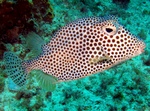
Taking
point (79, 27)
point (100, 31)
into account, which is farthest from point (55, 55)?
point (100, 31)

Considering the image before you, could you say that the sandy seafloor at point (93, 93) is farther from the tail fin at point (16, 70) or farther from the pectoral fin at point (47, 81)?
the pectoral fin at point (47, 81)

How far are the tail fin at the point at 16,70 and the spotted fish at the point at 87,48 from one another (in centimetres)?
35

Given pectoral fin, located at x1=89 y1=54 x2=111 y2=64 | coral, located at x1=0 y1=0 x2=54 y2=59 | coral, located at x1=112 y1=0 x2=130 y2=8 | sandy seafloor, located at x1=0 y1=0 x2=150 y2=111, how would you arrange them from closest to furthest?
pectoral fin, located at x1=89 y1=54 x2=111 y2=64 → sandy seafloor, located at x1=0 y1=0 x2=150 y2=111 → coral, located at x1=0 y1=0 x2=54 y2=59 → coral, located at x1=112 y1=0 x2=130 y2=8

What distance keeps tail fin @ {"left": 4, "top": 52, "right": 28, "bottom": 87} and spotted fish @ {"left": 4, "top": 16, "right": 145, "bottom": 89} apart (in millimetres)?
351

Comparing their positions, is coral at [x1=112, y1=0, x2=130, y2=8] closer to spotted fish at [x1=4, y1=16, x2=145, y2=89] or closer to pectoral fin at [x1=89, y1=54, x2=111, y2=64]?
spotted fish at [x1=4, y1=16, x2=145, y2=89]

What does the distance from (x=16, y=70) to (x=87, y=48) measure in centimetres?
90

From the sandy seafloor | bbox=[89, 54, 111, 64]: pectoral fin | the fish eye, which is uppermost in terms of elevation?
the fish eye

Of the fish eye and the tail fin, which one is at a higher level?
the fish eye

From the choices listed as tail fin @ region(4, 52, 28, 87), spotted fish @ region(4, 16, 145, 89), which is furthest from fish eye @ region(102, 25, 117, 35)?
tail fin @ region(4, 52, 28, 87)

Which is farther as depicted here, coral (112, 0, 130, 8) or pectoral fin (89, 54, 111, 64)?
coral (112, 0, 130, 8)

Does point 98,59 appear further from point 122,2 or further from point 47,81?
point 122,2

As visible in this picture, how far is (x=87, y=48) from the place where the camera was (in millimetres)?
1990

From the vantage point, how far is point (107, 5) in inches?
241

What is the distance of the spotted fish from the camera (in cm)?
196
